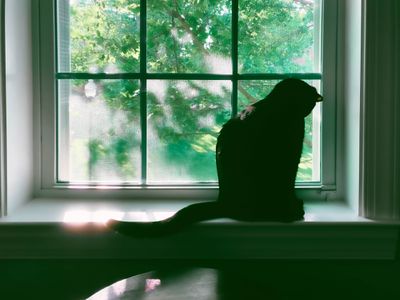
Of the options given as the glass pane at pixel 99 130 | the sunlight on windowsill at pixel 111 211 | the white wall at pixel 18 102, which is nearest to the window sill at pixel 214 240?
the sunlight on windowsill at pixel 111 211

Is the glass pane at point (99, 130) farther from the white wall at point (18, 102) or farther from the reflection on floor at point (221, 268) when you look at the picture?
the reflection on floor at point (221, 268)

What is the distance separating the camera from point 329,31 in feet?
4.77

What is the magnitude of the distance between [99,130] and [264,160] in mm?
489

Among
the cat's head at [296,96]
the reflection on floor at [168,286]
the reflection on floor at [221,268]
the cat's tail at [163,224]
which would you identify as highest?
the cat's head at [296,96]

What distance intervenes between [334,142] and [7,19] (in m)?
0.89

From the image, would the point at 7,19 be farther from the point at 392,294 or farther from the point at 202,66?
the point at 392,294

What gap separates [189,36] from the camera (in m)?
1.48

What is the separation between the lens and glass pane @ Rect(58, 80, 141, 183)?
1.49 m

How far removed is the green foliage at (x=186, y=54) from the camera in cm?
147

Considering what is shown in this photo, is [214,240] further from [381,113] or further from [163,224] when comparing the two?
[381,113]

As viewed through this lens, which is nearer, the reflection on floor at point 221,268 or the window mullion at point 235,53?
the reflection on floor at point 221,268

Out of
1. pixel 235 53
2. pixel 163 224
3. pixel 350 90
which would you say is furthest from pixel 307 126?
pixel 163 224

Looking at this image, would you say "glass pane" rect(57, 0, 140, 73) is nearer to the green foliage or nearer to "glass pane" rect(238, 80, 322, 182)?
the green foliage

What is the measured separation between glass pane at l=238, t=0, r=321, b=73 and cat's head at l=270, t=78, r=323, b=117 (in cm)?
21
